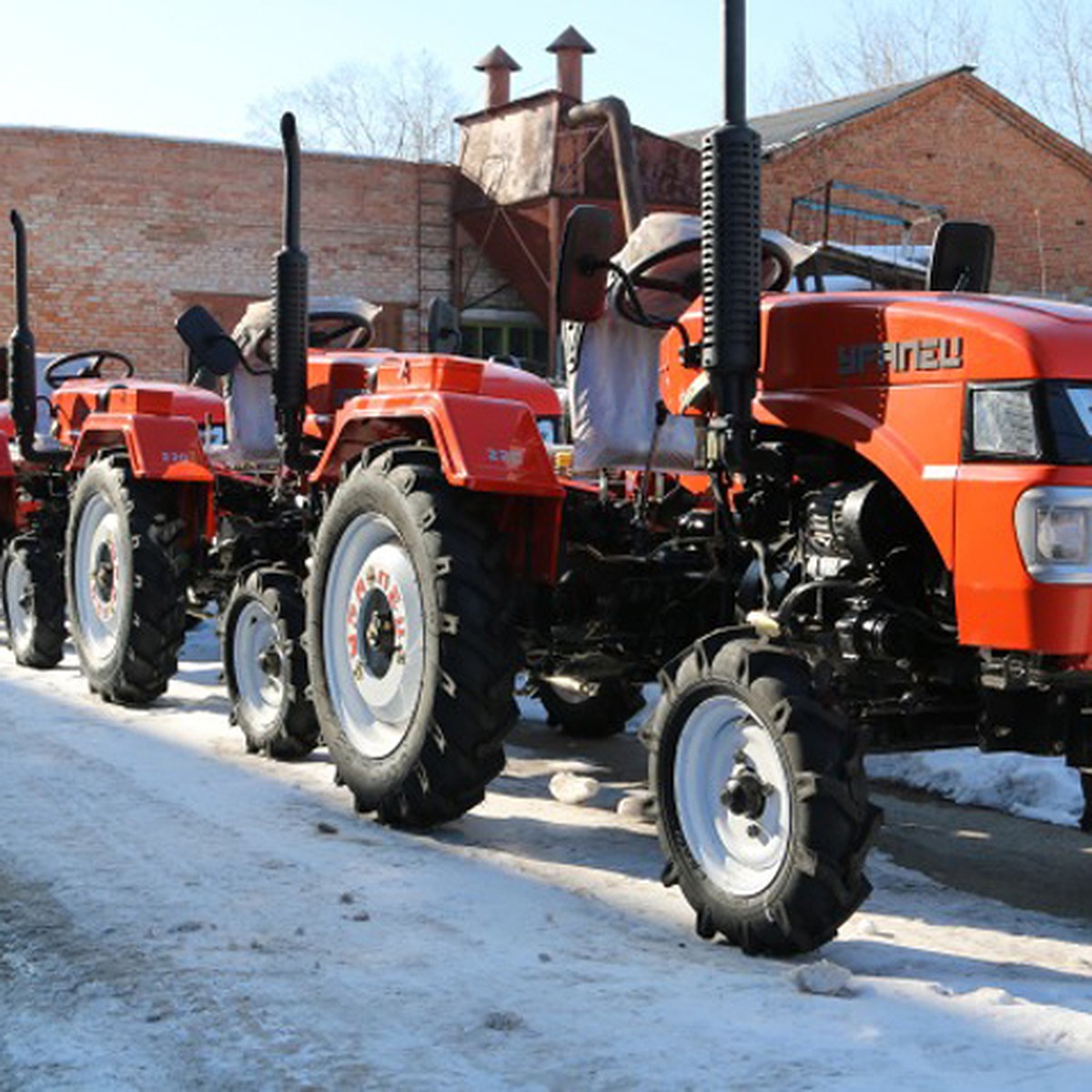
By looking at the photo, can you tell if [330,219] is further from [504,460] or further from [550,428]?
[504,460]

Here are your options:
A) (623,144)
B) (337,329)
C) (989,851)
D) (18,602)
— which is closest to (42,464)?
(18,602)

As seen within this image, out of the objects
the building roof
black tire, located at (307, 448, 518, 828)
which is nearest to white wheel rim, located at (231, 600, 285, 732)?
black tire, located at (307, 448, 518, 828)

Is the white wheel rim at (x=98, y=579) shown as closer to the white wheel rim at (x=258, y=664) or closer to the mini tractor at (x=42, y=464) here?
the mini tractor at (x=42, y=464)

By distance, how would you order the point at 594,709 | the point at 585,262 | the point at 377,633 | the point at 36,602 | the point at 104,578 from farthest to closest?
the point at 36,602, the point at 104,578, the point at 594,709, the point at 377,633, the point at 585,262

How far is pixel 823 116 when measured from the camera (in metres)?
31.4

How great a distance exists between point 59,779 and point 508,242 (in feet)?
69.5

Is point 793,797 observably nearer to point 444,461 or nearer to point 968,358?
point 968,358

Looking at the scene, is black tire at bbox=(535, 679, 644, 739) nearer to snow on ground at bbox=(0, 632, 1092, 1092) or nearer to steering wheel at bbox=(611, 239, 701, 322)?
snow on ground at bbox=(0, 632, 1092, 1092)

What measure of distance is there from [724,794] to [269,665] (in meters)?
2.92

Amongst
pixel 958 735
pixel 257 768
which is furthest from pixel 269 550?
pixel 958 735

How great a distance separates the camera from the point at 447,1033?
3512 mm

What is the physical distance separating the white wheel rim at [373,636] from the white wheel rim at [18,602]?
377 centimetres

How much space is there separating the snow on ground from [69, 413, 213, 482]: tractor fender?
2.26 metres

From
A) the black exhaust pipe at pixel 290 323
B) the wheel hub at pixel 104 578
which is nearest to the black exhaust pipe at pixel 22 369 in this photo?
the wheel hub at pixel 104 578
